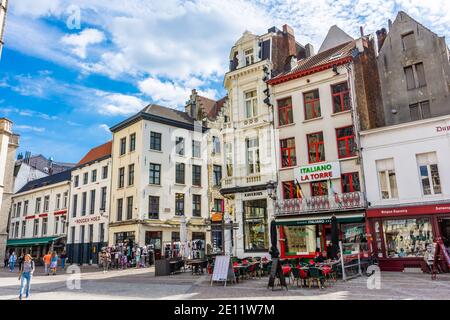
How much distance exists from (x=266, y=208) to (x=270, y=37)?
12.2m

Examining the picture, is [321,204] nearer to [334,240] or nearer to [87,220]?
[334,240]

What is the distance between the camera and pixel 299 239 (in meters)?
22.5

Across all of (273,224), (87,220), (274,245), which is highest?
(87,220)

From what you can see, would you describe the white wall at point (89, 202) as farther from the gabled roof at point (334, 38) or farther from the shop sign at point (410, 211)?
the shop sign at point (410, 211)

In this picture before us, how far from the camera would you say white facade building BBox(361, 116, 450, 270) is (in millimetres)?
18109

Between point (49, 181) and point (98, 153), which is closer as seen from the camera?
point (98, 153)

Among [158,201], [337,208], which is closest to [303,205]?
[337,208]

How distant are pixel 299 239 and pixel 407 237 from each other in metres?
6.19

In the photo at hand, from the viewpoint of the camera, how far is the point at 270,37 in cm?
2628

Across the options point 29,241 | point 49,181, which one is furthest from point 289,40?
point 29,241

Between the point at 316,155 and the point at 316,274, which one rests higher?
the point at 316,155

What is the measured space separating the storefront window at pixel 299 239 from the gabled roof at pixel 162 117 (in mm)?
16753

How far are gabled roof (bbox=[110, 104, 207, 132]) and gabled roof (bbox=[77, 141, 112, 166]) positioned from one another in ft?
12.0

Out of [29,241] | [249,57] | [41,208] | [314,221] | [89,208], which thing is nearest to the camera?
[314,221]
